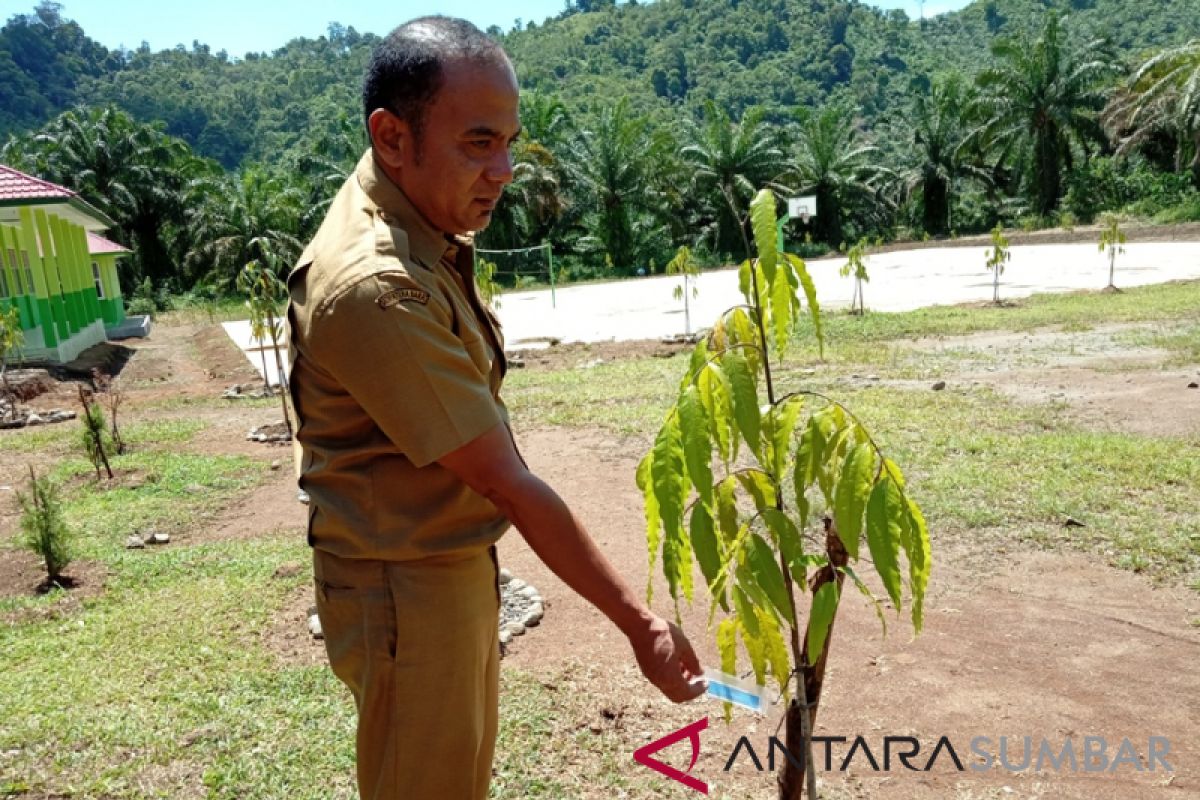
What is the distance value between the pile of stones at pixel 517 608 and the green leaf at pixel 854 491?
2.74 m

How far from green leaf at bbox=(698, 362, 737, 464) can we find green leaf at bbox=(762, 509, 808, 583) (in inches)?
6.0

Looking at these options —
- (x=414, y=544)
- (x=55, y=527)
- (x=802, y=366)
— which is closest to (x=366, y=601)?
(x=414, y=544)

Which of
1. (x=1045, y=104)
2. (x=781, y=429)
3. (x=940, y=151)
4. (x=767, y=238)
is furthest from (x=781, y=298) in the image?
(x=940, y=151)

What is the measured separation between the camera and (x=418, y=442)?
1355 mm

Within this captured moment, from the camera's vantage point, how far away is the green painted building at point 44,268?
15.0 metres

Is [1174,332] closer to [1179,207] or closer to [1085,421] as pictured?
[1085,421]

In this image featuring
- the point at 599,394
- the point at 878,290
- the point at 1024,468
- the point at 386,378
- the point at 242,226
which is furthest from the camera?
A: the point at 242,226

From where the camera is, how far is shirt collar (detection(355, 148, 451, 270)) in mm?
1482

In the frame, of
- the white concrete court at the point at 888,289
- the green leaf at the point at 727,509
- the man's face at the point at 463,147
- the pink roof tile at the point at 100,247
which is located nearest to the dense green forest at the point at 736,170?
the pink roof tile at the point at 100,247

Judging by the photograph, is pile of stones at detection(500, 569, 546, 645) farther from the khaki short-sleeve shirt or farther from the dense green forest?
the dense green forest

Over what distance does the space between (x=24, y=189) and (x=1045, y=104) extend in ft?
112

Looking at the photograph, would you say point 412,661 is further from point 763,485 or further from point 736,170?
point 736,170

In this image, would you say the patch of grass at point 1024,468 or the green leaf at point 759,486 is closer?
the green leaf at point 759,486

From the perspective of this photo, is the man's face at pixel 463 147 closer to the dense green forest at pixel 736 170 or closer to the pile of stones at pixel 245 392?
the pile of stones at pixel 245 392
